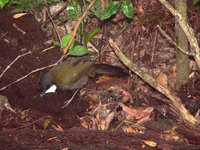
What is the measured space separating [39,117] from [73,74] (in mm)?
1116

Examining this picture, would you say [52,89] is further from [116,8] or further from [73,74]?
[116,8]

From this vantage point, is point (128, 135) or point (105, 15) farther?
point (105, 15)

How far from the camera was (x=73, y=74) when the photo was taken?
3.87m

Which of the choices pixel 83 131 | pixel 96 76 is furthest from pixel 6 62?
pixel 83 131

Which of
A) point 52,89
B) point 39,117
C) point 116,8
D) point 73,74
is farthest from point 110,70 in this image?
point 39,117

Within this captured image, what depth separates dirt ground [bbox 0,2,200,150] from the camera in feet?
7.79

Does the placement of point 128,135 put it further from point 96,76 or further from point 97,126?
point 96,76

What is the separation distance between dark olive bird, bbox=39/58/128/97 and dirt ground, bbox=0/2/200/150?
0.16m

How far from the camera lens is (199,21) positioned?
437 centimetres

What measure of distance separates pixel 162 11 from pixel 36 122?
288 centimetres

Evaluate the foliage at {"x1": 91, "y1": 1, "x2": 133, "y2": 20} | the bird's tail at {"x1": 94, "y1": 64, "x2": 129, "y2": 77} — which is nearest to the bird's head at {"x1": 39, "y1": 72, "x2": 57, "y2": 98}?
the bird's tail at {"x1": 94, "y1": 64, "x2": 129, "y2": 77}

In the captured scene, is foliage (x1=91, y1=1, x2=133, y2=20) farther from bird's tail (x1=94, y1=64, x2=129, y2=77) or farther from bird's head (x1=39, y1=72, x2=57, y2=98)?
bird's head (x1=39, y1=72, x2=57, y2=98)

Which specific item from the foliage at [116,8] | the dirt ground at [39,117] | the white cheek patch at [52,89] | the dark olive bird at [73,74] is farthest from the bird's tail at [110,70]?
the foliage at [116,8]

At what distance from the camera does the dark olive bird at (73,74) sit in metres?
3.77
